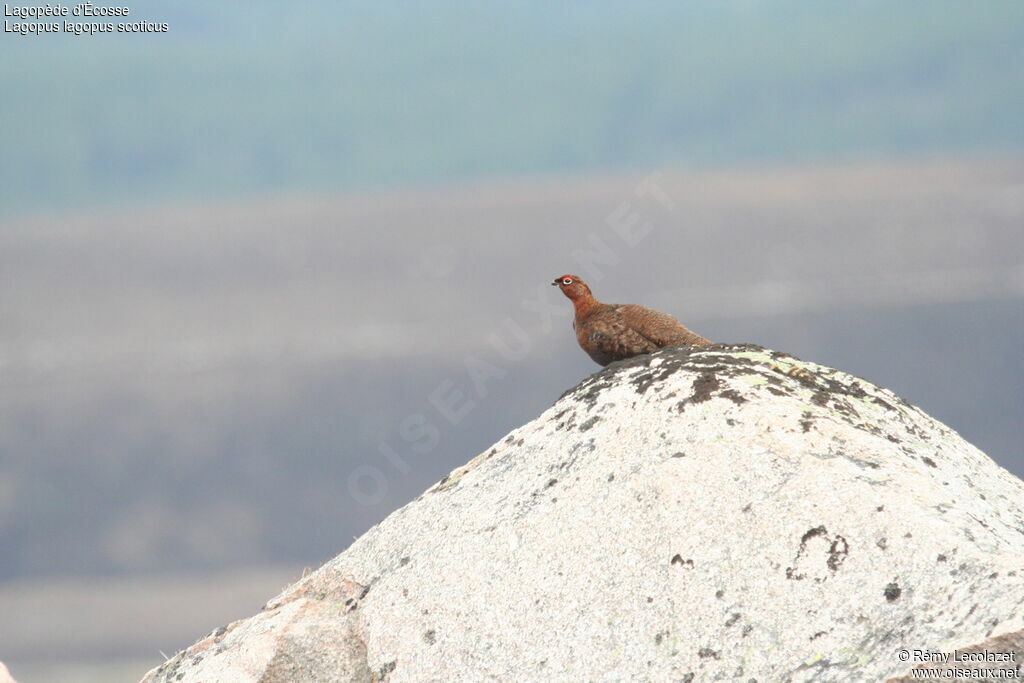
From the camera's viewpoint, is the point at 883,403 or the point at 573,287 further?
the point at 573,287

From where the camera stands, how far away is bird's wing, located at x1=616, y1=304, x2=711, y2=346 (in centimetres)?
1219

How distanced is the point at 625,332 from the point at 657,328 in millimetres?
321

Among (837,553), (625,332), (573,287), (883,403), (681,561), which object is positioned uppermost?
(573,287)

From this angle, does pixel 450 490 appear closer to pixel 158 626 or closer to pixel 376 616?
pixel 376 616

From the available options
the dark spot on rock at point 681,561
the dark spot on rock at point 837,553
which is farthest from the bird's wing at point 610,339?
the dark spot on rock at point 837,553

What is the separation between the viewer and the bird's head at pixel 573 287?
535 inches

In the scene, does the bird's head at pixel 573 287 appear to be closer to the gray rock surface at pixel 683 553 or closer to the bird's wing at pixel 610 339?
the bird's wing at pixel 610 339

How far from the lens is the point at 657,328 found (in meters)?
12.4

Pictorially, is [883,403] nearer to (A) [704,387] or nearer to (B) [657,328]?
(A) [704,387]

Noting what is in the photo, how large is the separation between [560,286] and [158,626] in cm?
8522

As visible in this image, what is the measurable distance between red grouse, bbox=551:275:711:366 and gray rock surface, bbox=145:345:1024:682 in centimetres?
117

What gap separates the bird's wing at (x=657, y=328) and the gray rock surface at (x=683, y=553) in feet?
3.69

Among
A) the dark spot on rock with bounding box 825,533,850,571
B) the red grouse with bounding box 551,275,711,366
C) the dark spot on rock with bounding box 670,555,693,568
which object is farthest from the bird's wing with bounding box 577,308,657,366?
the dark spot on rock with bounding box 825,533,850,571

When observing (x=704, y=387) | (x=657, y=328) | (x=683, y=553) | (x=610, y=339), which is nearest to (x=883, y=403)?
(x=704, y=387)
